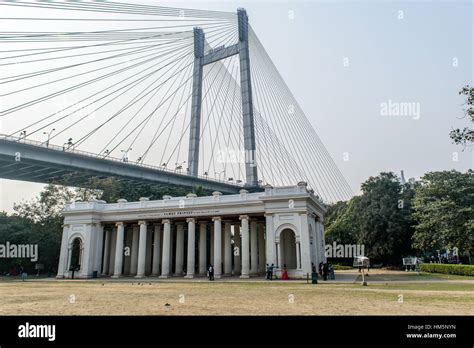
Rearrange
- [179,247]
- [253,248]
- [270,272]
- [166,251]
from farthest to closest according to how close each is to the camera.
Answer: [179,247] < [166,251] < [253,248] < [270,272]

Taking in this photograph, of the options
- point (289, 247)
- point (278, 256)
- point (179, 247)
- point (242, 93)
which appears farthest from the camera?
point (242, 93)

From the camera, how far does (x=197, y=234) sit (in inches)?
2068

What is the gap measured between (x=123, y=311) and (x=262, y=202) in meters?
27.9

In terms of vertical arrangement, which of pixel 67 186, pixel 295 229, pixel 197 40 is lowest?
pixel 295 229

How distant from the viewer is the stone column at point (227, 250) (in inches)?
1716

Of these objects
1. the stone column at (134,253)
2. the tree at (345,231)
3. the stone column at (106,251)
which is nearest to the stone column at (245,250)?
the stone column at (134,253)

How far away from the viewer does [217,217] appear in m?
42.2

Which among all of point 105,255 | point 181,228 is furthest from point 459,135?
point 105,255

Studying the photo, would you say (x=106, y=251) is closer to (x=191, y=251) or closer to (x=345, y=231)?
(x=191, y=251)

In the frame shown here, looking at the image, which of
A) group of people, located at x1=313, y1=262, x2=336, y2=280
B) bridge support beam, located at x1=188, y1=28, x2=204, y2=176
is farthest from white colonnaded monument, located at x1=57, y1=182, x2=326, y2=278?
bridge support beam, located at x1=188, y1=28, x2=204, y2=176

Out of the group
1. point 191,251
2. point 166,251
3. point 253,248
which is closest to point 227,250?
point 253,248

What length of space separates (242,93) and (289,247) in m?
32.4

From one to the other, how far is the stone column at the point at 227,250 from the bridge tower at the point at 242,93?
16977mm

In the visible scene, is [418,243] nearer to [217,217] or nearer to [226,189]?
[217,217]
